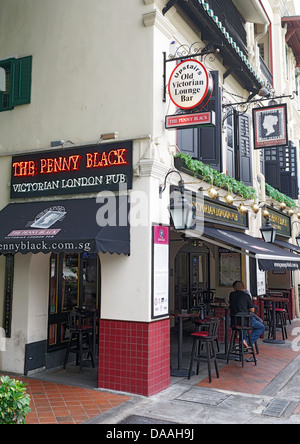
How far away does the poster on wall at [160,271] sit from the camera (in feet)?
23.3

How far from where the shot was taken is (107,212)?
728cm

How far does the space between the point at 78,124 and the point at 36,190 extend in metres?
1.55

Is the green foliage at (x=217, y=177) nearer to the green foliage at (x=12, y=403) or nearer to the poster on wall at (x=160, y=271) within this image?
the poster on wall at (x=160, y=271)

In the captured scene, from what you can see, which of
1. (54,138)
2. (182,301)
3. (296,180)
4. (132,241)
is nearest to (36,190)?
(54,138)

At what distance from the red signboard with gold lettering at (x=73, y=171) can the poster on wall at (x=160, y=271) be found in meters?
1.02

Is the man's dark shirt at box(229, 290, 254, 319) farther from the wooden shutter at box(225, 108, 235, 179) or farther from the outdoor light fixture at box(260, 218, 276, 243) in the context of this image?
the wooden shutter at box(225, 108, 235, 179)

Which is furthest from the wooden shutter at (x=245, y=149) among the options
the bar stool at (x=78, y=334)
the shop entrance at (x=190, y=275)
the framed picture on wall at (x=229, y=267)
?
the bar stool at (x=78, y=334)

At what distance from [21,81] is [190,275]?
31.3ft

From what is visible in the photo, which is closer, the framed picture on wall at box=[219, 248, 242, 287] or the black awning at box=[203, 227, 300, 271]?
the black awning at box=[203, 227, 300, 271]

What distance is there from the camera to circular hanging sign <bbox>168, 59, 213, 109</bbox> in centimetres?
727

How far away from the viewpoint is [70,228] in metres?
7.05

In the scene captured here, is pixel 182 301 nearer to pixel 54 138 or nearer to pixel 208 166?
pixel 208 166

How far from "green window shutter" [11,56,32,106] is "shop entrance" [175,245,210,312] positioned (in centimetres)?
797

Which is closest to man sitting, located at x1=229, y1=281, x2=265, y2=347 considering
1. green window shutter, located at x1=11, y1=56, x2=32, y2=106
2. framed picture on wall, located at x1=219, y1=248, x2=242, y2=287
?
framed picture on wall, located at x1=219, y1=248, x2=242, y2=287
